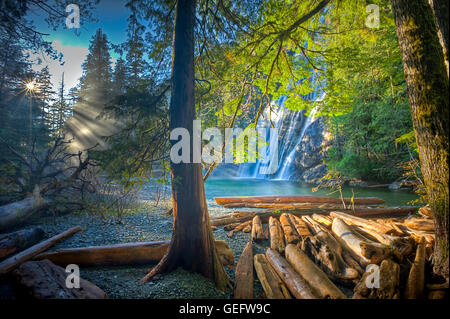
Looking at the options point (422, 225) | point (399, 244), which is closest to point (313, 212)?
point (422, 225)

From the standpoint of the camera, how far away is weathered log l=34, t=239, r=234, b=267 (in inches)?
133

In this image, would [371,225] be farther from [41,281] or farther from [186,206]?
[41,281]

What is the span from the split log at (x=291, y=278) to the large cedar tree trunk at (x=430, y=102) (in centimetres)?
180

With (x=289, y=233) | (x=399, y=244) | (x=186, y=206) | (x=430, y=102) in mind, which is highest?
(x=430, y=102)

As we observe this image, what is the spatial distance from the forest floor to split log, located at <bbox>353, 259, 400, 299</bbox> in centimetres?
148

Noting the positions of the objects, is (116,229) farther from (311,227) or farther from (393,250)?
(393,250)

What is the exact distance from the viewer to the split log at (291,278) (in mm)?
2387

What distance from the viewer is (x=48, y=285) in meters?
2.33

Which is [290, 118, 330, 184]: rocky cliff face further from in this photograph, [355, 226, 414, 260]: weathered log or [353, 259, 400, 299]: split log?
[353, 259, 400, 299]: split log

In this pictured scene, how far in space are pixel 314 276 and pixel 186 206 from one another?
2.20 meters

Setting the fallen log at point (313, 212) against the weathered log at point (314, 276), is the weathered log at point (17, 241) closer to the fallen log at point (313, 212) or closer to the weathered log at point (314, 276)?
the fallen log at point (313, 212)

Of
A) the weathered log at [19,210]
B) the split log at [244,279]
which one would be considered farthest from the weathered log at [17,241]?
the split log at [244,279]

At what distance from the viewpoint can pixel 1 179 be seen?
6.07 metres

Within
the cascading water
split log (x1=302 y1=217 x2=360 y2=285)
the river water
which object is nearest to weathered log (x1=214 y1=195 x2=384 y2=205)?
the river water
